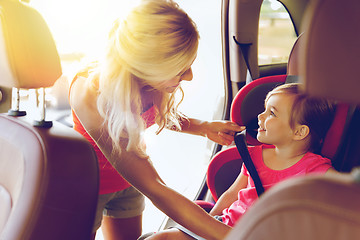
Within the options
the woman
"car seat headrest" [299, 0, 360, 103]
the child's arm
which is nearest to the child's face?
the child's arm

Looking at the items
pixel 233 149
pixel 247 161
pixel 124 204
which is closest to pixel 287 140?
pixel 247 161

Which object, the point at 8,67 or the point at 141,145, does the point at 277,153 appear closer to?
the point at 141,145

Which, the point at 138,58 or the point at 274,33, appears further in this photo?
the point at 274,33

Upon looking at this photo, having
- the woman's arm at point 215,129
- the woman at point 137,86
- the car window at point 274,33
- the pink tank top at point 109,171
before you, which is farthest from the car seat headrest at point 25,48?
the car window at point 274,33

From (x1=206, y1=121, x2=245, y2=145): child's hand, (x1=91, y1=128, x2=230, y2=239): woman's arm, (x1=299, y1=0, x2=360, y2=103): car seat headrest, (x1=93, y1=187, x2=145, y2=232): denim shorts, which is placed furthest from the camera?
(x1=206, y1=121, x2=245, y2=145): child's hand

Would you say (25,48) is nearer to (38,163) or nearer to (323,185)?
(38,163)

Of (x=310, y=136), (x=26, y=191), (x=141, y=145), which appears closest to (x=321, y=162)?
(x=310, y=136)

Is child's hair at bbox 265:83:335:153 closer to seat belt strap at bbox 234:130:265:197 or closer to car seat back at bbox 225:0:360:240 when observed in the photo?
seat belt strap at bbox 234:130:265:197

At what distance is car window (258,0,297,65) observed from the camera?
6.86 ft

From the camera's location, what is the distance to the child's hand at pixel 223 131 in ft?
5.18

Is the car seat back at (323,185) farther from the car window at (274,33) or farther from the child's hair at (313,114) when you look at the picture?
the car window at (274,33)

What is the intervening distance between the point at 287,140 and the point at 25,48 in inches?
37.8

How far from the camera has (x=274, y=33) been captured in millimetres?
2562

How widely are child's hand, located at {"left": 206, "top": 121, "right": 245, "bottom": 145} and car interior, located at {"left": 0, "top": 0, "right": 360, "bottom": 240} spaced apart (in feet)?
0.16
